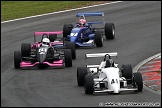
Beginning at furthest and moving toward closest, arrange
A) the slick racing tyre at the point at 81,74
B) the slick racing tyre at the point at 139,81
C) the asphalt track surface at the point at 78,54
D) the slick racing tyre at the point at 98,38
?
1. the slick racing tyre at the point at 98,38
2. the slick racing tyre at the point at 81,74
3. the slick racing tyre at the point at 139,81
4. the asphalt track surface at the point at 78,54

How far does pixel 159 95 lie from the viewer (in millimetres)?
23000

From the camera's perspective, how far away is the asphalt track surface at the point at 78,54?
2269 centimetres

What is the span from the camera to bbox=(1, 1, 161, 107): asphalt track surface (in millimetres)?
22688

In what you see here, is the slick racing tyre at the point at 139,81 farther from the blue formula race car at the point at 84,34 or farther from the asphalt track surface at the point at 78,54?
the blue formula race car at the point at 84,34

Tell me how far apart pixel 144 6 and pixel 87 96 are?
28370mm

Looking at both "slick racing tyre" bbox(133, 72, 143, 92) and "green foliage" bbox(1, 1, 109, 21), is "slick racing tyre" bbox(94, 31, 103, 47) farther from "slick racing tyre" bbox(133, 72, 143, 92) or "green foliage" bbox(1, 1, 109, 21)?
"green foliage" bbox(1, 1, 109, 21)

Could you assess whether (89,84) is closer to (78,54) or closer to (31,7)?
(78,54)

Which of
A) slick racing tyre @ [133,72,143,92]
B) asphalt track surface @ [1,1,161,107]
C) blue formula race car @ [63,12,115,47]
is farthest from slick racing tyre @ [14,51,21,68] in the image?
slick racing tyre @ [133,72,143,92]

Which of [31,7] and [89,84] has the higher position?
[31,7]

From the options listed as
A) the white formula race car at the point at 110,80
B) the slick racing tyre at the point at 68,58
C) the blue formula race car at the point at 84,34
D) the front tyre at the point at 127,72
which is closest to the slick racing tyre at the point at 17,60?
the slick racing tyre at the point at 68,58

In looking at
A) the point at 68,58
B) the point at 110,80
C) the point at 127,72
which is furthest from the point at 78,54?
the point at 110,80

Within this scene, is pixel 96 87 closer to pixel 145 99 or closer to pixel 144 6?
pixel 145 99

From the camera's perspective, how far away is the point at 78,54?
3241 centimetres

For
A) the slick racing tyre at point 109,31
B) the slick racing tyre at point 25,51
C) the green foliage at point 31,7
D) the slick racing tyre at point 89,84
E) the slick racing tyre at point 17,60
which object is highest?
the green foliage at point 31,7
